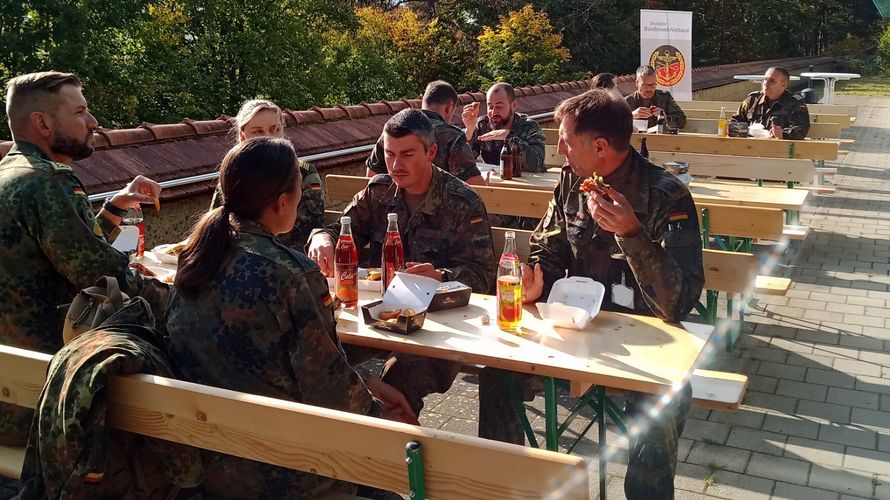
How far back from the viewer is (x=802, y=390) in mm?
4934

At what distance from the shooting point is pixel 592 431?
447 centimetres

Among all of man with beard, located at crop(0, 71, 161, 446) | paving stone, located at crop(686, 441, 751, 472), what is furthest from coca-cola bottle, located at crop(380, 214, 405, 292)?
paving stone, located at crop(686, 441, 751, 472)

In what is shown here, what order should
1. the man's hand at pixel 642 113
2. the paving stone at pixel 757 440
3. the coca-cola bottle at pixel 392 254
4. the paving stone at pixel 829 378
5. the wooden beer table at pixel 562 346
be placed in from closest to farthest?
1. the wooden beer table at pixel 562 346
2. the coca-cola bottle at pixel 392 254
3. the paving stone at pixel 757 440
4. the paving stone at pixel 829 378
5. the man's hand at pixel 642 113

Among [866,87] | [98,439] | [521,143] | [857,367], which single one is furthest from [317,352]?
[866,87]

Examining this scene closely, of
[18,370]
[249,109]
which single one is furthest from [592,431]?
[18,370]

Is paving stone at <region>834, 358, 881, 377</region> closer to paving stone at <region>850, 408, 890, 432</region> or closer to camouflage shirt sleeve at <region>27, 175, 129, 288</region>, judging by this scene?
paving stone at <region>850, 408, 890, 432</region>

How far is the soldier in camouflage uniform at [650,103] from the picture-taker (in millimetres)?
9773

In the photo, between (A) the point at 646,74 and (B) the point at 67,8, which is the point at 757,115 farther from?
(B) the point at 67,8

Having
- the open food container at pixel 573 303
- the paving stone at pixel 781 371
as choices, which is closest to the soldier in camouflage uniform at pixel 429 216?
the open food container at pixel 573 303

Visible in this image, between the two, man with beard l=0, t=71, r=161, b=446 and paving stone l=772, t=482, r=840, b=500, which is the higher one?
man with beard l=0, t=71, r=161, b=446

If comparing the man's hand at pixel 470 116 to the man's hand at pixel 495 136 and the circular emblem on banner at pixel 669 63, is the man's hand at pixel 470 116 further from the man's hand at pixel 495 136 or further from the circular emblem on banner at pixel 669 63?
the circular emblem on banner at pixel 669 63

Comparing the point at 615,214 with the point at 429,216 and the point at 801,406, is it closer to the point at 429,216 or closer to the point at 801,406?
the point at 429,216

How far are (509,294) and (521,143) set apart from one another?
177 inches

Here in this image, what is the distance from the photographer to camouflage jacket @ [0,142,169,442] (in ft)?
10.0
